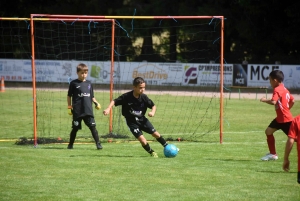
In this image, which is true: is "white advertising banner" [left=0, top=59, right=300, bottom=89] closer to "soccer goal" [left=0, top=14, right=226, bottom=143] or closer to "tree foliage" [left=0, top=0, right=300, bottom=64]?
"soccer goal" [left=0, top=14, right=226, bottom=143]

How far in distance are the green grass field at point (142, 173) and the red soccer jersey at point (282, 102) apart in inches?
35.2

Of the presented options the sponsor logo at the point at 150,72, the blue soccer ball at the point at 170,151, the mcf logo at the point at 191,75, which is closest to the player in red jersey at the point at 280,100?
the blue soccer ball at the point at 170,151

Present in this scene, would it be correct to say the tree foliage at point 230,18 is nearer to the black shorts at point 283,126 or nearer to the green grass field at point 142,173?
the green grass field at point 142,173

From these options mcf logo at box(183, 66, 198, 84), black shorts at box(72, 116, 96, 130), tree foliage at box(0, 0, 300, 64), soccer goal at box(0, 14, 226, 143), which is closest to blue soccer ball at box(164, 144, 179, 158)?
black shorts at box(72, 116, 96, 130)

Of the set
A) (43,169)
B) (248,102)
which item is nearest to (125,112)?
(43,169)

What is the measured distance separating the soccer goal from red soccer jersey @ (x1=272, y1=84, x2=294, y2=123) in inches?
196

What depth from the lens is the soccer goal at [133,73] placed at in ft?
59.9

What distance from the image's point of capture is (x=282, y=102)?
35.5 ft

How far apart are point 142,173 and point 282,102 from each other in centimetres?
290

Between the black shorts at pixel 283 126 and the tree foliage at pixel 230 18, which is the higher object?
the tree foliage at pixel 230 18

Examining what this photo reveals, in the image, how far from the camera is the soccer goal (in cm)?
1825

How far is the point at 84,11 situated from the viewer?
5053 centimetres

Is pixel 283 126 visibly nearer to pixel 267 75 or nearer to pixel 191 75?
pixel 267 75

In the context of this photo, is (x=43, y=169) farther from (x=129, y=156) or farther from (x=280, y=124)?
(x=280, y=124)
